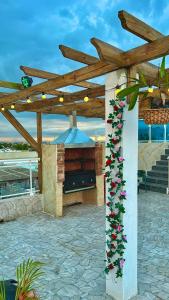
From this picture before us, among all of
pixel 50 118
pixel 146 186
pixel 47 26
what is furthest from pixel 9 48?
pixel 146 186

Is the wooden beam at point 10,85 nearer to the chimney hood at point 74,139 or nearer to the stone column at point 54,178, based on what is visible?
the stone column at point 54,178

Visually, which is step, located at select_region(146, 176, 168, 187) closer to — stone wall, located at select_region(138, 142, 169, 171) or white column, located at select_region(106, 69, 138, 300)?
stone wall, located at select_region(138, 142, 169, 171)

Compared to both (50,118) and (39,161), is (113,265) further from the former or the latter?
(50,118)

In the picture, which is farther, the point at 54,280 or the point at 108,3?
the point at 108,3

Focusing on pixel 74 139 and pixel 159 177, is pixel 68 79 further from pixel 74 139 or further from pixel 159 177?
pixel 159 177

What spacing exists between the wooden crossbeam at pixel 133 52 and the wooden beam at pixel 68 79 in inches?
9.3

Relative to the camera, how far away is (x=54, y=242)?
4809 mm

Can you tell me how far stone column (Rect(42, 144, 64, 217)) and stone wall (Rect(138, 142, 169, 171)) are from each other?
513 cm

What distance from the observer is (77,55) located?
3248mm

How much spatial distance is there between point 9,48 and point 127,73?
426cm

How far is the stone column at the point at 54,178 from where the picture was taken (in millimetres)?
6359

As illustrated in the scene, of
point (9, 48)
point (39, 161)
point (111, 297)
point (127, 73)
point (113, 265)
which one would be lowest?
Result: point (111, 297)

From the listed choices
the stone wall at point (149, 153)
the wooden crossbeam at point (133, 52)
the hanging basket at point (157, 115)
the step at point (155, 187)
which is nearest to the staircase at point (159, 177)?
the step at point (155, 187)

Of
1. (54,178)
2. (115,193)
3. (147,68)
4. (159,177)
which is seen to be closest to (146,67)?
(147,68)
